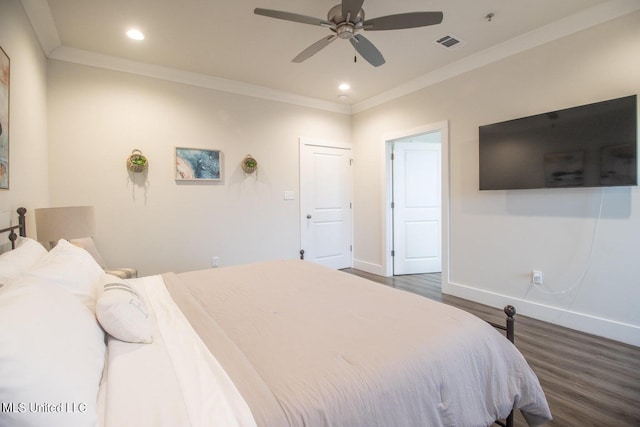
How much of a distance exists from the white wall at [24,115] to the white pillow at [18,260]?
1.49 ft

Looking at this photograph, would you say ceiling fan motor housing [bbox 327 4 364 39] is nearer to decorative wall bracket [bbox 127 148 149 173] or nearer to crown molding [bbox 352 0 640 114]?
crown molding [bbox 352 0 640 114]

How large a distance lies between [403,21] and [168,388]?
2447 mm

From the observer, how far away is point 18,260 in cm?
138

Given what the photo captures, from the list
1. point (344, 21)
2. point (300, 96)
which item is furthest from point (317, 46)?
point (300, 96)

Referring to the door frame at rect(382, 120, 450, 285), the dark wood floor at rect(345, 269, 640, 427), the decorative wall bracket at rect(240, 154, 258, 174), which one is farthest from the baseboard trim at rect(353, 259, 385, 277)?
the decorative wall bracket at rect(240, 154, 258, 174)

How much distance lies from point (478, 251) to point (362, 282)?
2.09 m

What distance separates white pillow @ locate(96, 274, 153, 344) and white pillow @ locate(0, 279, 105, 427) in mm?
115

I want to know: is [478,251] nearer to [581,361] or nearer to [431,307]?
[581,361]

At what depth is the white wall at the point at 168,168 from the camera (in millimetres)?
3117

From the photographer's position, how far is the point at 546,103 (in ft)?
9.33

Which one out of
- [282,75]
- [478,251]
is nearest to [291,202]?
[282,75]

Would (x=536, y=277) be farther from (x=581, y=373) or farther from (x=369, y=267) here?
(x=369, y=267)

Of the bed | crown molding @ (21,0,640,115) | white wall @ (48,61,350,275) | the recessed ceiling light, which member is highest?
the recessed ceiling light

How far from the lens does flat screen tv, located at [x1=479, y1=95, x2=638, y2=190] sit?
2361 mm
